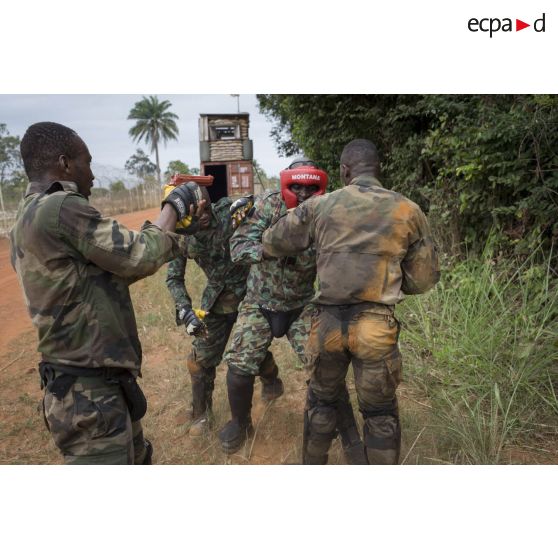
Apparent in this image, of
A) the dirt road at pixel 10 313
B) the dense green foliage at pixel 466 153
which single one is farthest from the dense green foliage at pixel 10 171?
the dense green foliage at pixel 466 153

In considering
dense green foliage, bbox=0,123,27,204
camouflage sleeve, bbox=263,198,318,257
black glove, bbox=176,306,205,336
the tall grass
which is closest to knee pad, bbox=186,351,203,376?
black glove, bbox=176,306,205,336

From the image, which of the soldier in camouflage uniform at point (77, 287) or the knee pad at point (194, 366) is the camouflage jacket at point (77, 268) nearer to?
the soldier in camouflage uniform at point (77, 287)

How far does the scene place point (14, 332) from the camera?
591 cm

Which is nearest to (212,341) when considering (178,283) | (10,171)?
(178,283)

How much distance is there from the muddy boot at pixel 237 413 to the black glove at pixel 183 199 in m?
1.25

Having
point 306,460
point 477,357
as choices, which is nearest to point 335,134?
point 477,357

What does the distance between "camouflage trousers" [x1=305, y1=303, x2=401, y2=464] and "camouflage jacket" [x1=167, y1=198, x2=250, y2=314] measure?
105 cm

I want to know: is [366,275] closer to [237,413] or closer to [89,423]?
[89,423]

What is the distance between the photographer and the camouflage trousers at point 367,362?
2.15 m

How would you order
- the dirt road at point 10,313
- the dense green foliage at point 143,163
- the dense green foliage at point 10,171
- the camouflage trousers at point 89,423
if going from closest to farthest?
the camouflage trousers at point 89,423 < the dirt road at point 10,313 < the dense green foliage at point 10,171 < the dense green foliage at point 143,163

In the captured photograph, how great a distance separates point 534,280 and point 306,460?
2365 mm

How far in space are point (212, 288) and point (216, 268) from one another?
153 millimetres

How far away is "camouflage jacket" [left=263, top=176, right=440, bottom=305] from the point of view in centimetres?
210

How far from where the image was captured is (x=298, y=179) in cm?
261
